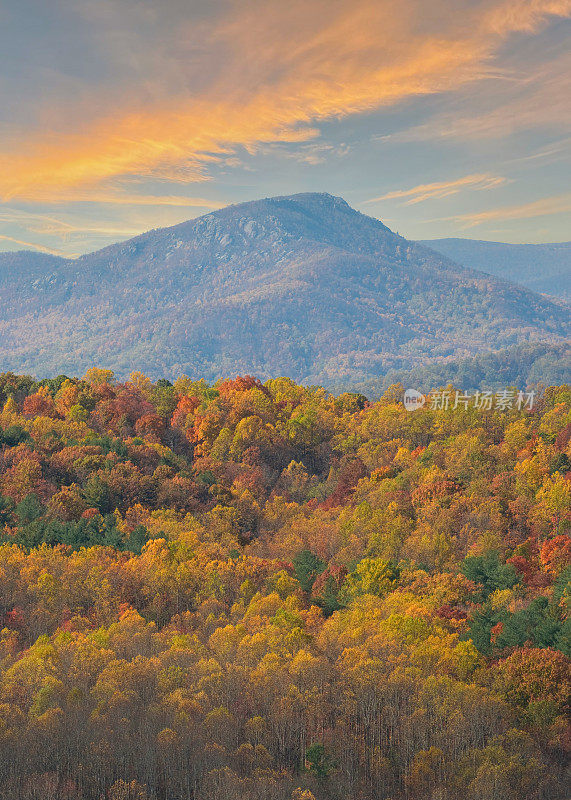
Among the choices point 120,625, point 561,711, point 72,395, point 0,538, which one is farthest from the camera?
point 72,395

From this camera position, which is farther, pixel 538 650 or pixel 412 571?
pixel 412 571

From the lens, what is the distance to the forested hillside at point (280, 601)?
40406 mm

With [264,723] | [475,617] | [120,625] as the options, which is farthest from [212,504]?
[264,723]

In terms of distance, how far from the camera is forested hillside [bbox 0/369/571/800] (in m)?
40.4

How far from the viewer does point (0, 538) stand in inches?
3241

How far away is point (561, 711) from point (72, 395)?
10918 cm

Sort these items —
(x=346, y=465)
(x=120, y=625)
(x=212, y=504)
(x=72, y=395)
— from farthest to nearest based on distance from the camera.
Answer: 1. (x=72, y=395)
2. (x=346, y=465)
3. (x=212, y=504)
4. (x=120, y=625)

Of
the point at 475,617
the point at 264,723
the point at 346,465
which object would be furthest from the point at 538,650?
the point at 346,465

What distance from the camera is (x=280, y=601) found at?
224 feet

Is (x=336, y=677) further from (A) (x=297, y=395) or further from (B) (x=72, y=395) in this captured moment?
(A) (x=297, y=395)

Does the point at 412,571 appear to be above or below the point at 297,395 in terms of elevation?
below

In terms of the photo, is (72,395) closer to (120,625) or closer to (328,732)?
(120,625)

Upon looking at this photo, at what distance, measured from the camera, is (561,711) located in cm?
4716

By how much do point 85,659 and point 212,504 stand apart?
171 ft
